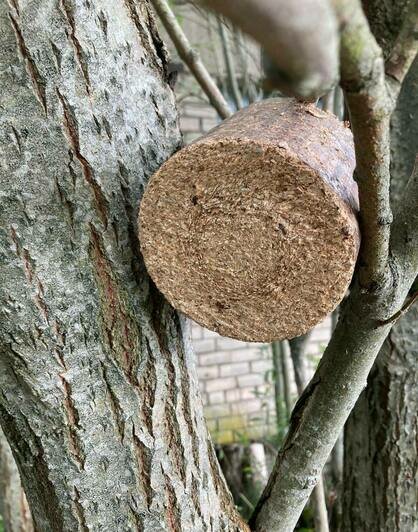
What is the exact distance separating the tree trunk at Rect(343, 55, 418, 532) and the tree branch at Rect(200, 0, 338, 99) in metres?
0.93

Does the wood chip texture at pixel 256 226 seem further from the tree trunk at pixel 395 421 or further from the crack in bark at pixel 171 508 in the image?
the tree trunk at pixel 395 421

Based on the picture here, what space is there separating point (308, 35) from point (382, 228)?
0.38 meters

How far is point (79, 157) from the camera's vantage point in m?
0.71

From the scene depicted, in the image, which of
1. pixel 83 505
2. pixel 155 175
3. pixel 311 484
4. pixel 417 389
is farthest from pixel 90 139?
pixel 417 389

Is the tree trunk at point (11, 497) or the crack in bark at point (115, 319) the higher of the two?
the crack in bark at point (115, 319)

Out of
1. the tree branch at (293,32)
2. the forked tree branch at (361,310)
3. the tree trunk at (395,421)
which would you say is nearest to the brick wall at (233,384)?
the tree trunk at (395,421)

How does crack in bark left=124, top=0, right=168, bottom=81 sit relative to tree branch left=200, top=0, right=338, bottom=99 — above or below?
above

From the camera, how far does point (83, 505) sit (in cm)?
77

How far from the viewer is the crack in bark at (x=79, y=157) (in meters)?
0.70

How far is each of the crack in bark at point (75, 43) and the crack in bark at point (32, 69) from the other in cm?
5

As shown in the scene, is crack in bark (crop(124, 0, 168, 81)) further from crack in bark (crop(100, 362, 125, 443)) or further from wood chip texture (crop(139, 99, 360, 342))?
crack in bark (crop(100, 362, 125, 443))

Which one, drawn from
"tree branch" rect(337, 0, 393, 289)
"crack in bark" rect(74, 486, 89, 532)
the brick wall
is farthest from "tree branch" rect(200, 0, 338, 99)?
the brick wall

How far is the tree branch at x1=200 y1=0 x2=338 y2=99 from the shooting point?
33 centimetres

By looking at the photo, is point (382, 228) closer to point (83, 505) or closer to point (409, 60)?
point (409, 60)
